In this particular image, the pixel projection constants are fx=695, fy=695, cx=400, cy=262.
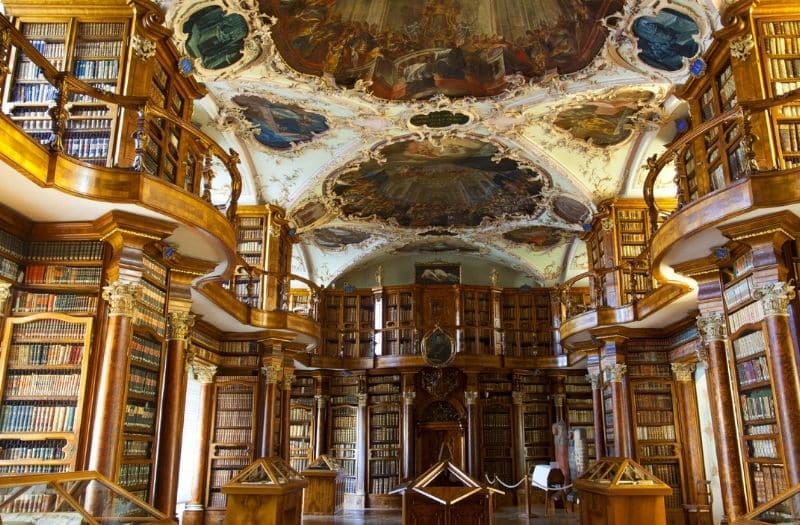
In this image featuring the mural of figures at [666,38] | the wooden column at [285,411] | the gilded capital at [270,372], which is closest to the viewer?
the mural of figures at [666,38]

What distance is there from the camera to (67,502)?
4023 mm

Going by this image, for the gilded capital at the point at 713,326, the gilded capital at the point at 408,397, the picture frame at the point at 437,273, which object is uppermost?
the picture frame at the point at 437,273

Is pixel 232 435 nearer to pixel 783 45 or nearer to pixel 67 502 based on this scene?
pixel 67 502

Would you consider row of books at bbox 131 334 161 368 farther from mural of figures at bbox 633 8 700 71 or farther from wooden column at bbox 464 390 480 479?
wooden column at bbox 464 390 480 479

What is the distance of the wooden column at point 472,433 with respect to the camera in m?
15.7

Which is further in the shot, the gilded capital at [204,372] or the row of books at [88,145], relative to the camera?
the gilded capital at [204,372]

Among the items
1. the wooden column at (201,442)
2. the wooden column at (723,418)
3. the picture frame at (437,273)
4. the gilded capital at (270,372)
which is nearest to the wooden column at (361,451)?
the picture frame at (437,273)

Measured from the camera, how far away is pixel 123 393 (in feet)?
20.7

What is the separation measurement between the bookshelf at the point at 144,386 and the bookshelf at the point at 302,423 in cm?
940

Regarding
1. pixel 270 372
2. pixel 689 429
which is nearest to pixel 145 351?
pixel 270 372

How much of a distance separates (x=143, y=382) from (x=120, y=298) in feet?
3.39

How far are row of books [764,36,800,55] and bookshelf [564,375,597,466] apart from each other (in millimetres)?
10516

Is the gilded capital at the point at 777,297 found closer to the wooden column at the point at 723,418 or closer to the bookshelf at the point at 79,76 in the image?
the wooden column at the point at 723,418

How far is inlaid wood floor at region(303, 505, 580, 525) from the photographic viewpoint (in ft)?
38.0
